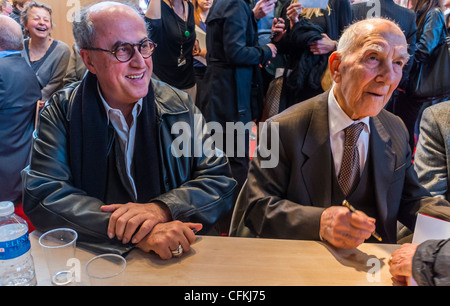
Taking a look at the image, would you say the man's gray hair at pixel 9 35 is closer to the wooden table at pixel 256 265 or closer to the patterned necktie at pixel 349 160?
the wooden table at pixel 256 265

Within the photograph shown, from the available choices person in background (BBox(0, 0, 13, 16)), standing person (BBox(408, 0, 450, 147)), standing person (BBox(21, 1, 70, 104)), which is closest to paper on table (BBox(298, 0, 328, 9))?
standing person (BBox(408, 0, 450, 147))

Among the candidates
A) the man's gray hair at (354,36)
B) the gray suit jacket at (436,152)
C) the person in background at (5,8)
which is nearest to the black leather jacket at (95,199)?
the man's gray hair at (354,36)

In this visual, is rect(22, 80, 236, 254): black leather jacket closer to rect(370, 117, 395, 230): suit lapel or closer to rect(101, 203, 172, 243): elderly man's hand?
rect(101, 203, 172, 243): elderly man's hand

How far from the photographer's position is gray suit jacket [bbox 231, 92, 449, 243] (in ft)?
4.98

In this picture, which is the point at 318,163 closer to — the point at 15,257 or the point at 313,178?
the point at 313,178

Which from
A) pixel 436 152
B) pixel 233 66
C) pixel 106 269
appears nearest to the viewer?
pixel 106 269

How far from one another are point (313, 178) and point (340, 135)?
0.78 feet

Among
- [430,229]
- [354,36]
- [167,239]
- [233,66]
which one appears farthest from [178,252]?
[233,66]

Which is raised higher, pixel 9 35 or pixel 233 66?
pixel 9 35

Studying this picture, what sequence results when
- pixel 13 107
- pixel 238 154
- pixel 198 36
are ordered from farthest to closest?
pixel 198 36
pixel 238 154
pixel 13 107

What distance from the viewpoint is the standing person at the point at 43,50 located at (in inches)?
145

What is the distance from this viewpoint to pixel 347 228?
1.19 meters

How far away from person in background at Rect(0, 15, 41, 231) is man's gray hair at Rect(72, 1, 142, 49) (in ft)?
5.85

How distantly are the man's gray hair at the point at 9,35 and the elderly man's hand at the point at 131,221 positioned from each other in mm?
2374
